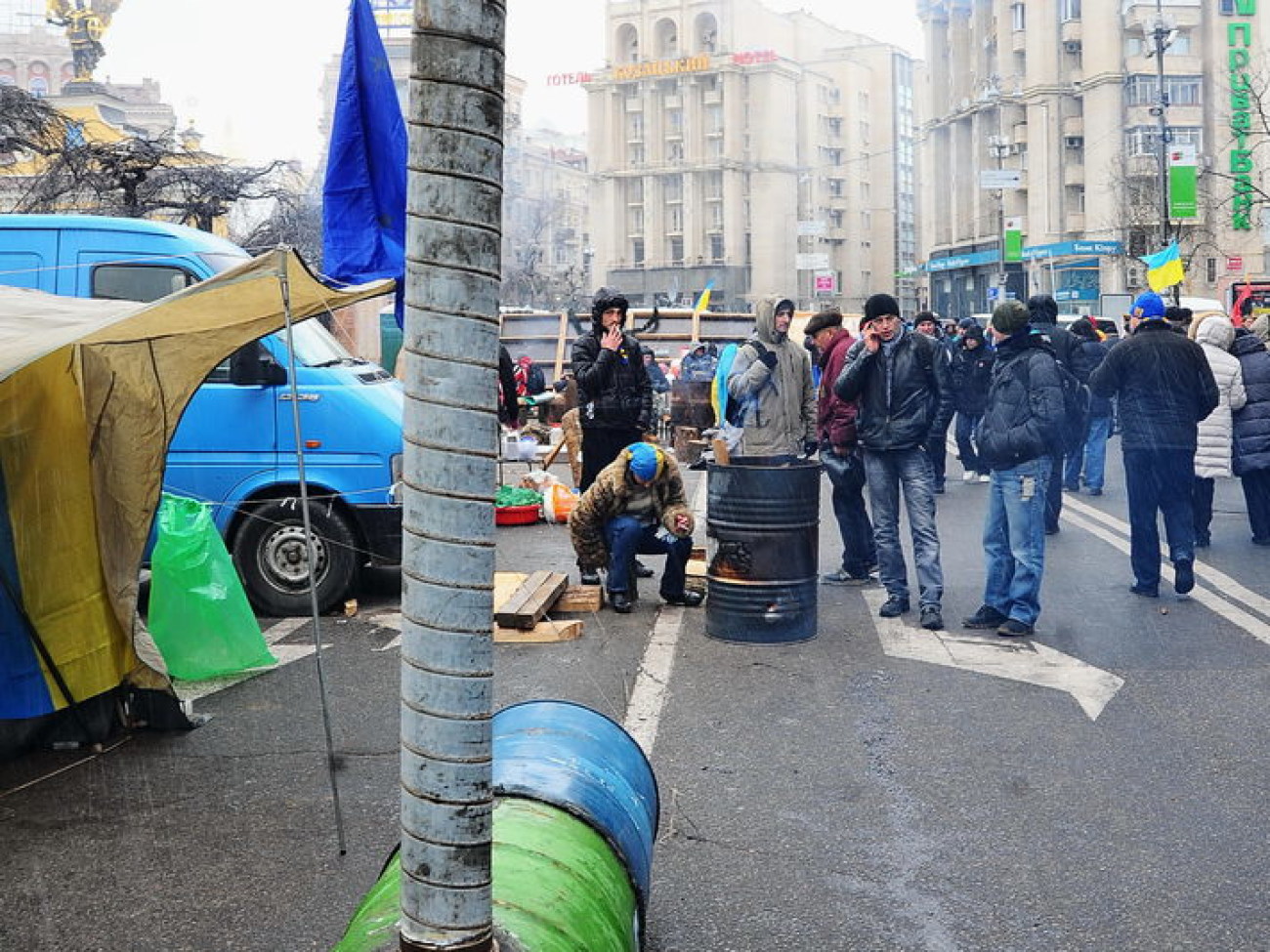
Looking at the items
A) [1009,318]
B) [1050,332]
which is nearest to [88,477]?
[1009,318]

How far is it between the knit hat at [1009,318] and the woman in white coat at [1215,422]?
309cm

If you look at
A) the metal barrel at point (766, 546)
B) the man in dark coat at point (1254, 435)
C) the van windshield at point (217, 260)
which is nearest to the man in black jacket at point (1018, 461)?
the metal barrel at point (766, 546)

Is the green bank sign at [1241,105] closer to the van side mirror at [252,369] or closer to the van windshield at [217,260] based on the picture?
the van windshield at [217,260]

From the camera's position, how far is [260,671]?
282 inches

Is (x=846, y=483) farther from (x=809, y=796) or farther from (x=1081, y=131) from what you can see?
(x=1081, y=131)

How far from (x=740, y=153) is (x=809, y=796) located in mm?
99401

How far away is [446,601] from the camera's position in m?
2.00

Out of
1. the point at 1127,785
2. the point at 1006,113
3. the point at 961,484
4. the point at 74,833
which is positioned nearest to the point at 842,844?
the point at 1127,785

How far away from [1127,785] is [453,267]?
4167mm

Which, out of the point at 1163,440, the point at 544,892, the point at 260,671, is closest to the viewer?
the point at 544,892

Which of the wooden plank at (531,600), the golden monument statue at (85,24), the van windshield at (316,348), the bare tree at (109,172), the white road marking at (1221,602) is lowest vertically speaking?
the white road marking at (1221,602)

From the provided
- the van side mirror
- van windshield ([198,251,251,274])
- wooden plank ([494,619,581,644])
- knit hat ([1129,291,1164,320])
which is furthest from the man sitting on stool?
knit hat ([1129,291,1164,320])

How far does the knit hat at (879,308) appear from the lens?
816cm

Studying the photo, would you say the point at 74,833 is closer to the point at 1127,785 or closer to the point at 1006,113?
the point at 1127,785
